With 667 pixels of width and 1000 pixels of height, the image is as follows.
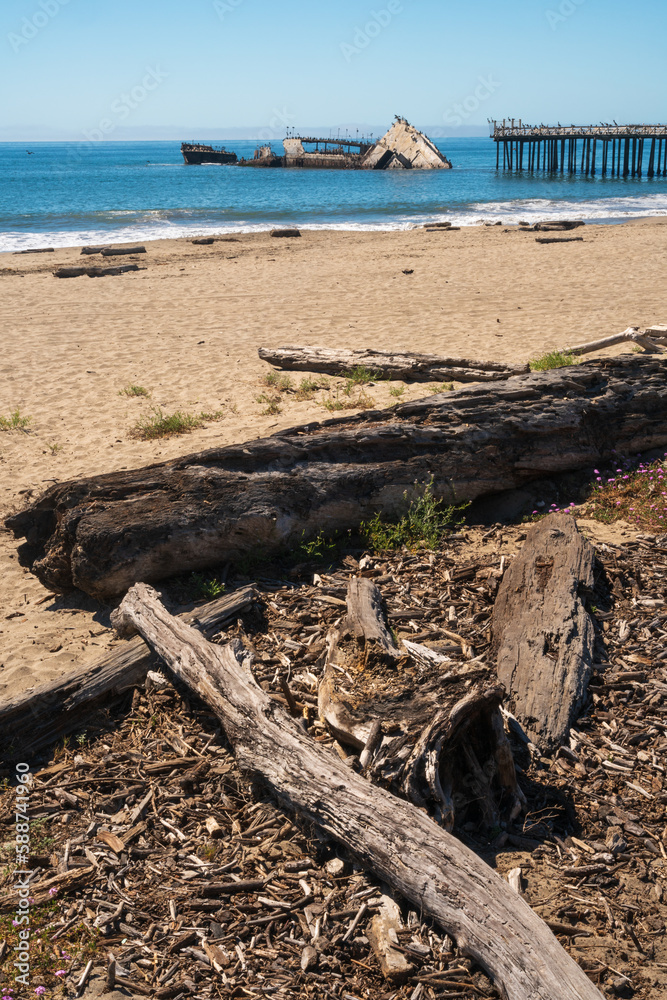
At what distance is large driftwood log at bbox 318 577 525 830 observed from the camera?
3.04 metres

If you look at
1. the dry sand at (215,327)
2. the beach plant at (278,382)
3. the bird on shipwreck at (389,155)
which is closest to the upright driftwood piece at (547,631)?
the dry sand at (215,327)

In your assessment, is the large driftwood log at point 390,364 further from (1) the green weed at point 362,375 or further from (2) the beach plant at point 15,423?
(2) the beach plant at point 15,423

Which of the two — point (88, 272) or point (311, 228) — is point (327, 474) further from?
point (311, 228)

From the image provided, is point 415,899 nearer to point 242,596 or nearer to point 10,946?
point 10,946

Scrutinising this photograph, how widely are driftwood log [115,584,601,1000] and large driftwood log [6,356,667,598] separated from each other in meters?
1.48

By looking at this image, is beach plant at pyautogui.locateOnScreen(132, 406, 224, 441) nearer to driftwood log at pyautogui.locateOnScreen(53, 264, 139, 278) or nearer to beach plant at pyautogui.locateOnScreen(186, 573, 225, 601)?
beach plant at pyautogui.locateOnScreen(186, 573, 225, 601)

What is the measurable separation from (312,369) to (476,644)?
6682 millimetres

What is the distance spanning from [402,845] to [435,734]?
51 cm

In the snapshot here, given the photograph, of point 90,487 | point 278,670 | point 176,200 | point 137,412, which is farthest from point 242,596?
point 176,200

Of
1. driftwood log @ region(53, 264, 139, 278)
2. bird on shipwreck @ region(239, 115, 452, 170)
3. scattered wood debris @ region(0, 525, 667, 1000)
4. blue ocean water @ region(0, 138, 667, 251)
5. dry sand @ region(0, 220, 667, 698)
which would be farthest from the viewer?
bird on shipwreck @ region(239, 115, 452, 170)

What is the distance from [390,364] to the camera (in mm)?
9727


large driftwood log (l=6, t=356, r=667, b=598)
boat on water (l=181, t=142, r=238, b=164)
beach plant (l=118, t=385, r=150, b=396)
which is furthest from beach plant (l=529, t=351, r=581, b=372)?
boat on water (l=181, t=142, r=238, b=164)

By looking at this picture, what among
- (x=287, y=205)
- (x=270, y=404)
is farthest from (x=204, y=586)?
(x=287, y=205)

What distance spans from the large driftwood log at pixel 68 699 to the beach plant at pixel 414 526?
5.29 ft
